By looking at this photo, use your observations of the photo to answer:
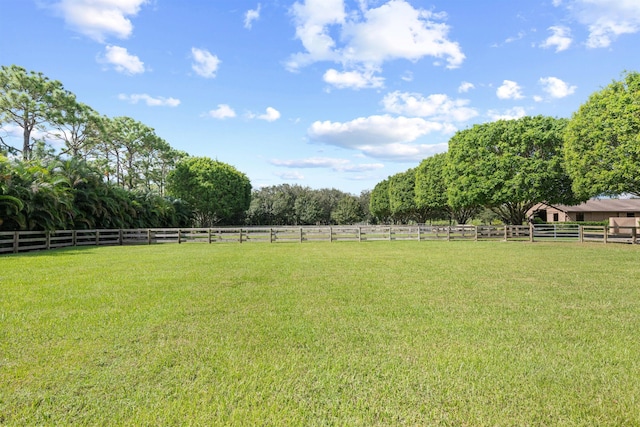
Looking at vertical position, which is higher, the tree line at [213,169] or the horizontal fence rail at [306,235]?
the tree line at [213,169]

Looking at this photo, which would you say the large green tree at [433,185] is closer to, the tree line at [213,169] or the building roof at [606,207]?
the tree line at [213,169]

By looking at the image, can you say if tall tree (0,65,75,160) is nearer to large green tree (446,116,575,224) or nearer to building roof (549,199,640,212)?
large green tree (446,116,575,224)

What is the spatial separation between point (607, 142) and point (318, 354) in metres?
21.5

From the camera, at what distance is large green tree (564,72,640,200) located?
17.7m

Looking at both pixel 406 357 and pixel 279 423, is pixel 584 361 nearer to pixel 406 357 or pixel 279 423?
pixel 406 357

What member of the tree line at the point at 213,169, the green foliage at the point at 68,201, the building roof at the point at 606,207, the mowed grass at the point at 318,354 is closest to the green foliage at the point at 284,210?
the tree line at the point at 213,169

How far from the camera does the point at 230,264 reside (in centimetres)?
1122

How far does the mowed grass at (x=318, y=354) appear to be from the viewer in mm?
2824

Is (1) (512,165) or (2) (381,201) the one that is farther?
(2) (381,201)

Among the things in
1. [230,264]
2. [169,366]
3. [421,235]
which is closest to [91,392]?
[169,366]

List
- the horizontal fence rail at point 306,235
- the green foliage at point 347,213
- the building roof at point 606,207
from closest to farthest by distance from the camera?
the horizontal fence rail at point 306,235, the building roof at point 606,207, the green foliage at point 347,213

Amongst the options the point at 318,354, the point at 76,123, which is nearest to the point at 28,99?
the point at 76,123

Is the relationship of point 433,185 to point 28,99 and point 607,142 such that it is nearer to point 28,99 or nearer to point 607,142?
point 607,142

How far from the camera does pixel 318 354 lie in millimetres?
3850
